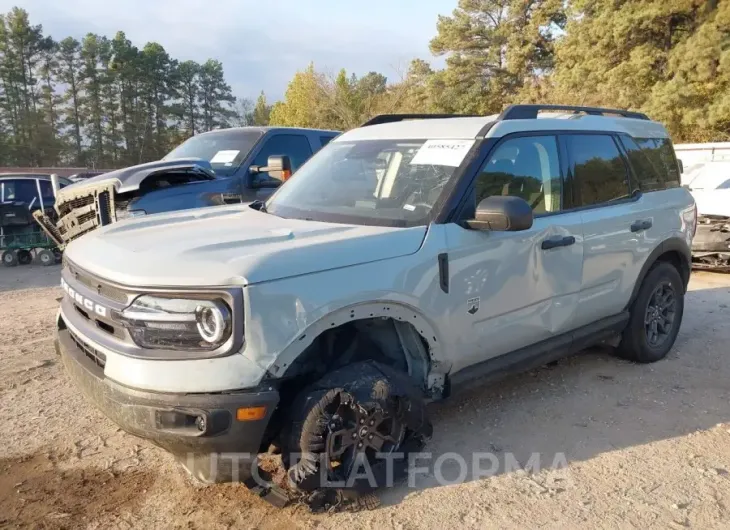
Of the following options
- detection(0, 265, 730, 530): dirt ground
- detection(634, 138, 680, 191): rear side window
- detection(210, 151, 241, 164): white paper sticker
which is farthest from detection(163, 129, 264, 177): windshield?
detection(634, 138, 680, 191): rear side window

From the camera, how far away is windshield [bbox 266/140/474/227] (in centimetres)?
335

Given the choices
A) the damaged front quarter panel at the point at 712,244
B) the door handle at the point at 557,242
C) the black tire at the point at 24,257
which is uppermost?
the door handle at the point at 557,242

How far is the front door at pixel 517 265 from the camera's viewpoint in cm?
327

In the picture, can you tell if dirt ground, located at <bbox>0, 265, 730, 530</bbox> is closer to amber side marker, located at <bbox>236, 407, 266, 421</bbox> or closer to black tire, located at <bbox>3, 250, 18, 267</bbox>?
amber side marker, located at <bbox>236, 407, 266, 421</bbox>

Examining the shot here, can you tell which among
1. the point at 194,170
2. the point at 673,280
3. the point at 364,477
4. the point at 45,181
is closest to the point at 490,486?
the point at 364,477

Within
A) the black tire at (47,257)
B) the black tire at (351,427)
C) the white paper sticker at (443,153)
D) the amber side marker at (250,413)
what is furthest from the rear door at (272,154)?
the black tire at (47,257)

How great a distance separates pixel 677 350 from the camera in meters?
5.38

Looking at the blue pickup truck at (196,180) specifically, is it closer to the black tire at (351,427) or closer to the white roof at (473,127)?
the white roof at (473,127)

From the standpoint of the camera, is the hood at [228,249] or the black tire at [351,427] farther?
the black tire at [351,427]

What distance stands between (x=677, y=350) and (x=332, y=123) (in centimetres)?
3501

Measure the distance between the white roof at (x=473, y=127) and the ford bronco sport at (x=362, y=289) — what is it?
0.02 metres

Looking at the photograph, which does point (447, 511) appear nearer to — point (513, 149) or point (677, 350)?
point (513, 149)

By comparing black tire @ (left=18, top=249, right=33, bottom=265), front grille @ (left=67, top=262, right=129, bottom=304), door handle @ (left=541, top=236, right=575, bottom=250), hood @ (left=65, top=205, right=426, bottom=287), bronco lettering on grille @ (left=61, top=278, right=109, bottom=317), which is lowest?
black tire @ (left=18, top=249, right=33, bottom=265)

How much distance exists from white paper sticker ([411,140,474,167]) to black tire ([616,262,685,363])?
2203 mm
